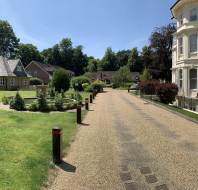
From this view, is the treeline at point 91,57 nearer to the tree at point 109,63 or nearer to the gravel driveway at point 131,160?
the tree at point 109,63

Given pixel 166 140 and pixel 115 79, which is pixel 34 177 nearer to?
pixel 166 140

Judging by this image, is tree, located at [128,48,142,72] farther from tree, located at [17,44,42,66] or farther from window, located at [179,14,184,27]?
window, located at [179,14,184,27]

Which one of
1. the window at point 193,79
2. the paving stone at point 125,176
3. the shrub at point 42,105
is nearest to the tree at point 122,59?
Answer: the window at point 193,79

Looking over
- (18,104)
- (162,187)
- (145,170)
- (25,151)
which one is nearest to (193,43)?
(18,104)

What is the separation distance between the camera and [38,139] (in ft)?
40.3

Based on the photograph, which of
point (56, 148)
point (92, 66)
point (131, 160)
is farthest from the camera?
point (92, 66)

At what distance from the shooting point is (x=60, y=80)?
3541 cm

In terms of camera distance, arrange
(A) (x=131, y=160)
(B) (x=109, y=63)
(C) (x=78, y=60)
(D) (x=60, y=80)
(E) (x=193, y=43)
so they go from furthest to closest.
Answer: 1. (B) (x=109, y=63)
2. (C) (x=78, y=60)
3. (D) (x=60, y=80)
4. (E) (x=193, y=43)
5. (A) (x=131, y=160)

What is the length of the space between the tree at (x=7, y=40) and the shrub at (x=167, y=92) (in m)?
82.9

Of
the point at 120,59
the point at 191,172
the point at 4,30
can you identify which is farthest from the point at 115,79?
the point at 191,172

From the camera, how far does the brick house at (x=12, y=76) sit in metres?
66.5

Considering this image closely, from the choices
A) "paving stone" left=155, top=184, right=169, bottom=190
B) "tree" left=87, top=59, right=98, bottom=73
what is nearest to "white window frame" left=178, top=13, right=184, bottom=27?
"paving stone" left=155, top=184, right=169, bottom=190

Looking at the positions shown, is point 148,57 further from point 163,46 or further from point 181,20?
point 181,20

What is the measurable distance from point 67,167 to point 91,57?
164 m
